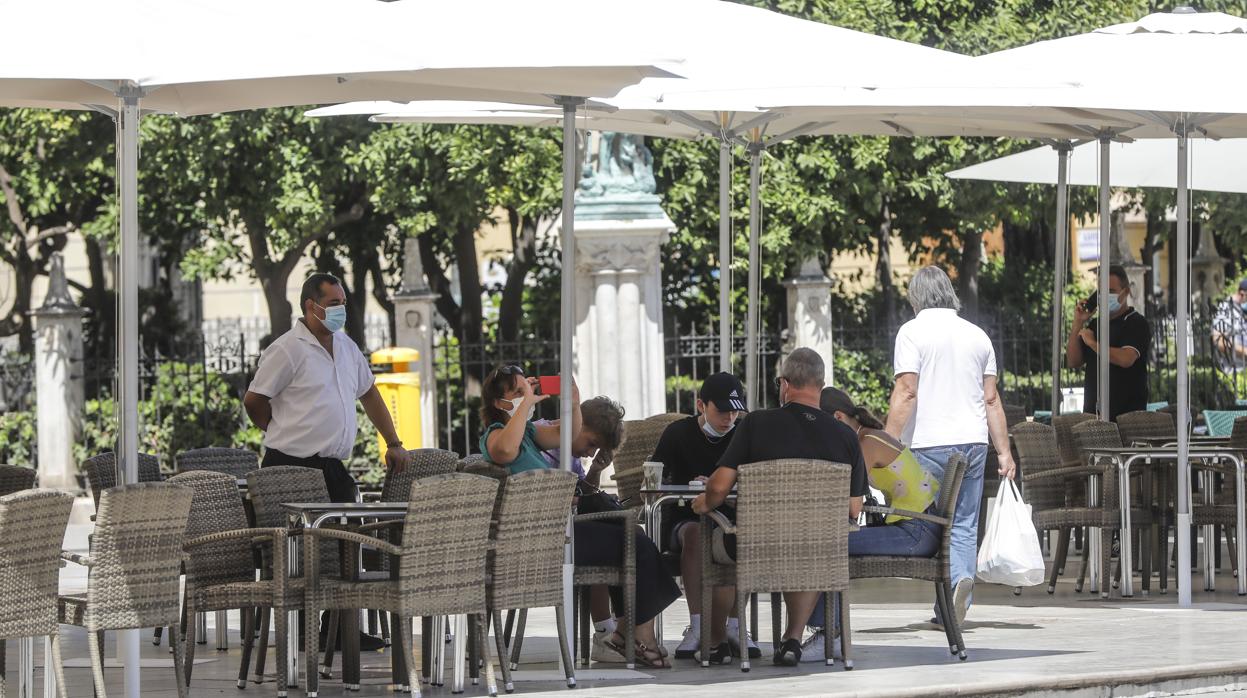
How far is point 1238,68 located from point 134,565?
5.99 meters

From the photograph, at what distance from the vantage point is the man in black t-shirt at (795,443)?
333 inches

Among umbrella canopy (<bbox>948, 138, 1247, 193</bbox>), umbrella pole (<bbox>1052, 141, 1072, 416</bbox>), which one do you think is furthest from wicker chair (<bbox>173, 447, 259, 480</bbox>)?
umbrella canopy (<bbox>948, 138, 1247, 193</bbox>)

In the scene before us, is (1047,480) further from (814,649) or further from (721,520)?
(721,520)

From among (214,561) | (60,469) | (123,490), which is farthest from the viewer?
(60,469)

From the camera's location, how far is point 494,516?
8352 mm

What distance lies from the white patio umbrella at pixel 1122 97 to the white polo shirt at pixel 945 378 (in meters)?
1.06

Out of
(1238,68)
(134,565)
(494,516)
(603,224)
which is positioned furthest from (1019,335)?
(134,565)

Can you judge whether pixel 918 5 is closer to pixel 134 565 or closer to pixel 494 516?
pixel 494 516

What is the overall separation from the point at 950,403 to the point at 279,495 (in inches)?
126

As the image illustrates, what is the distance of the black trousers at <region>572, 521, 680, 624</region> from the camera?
8719mm

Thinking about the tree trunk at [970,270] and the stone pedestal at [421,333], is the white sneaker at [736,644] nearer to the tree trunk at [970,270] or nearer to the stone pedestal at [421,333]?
the stone pedestal at [421,333]

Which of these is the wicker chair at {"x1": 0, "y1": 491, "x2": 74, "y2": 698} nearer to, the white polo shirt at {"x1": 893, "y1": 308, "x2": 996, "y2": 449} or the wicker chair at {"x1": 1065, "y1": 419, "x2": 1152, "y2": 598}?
the white polo shirt at {"x1": 893, "y1": 308, "x2": 996, "y2": 449}

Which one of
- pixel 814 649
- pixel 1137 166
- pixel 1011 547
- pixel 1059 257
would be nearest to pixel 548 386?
pixel 814 649

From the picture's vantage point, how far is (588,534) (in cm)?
872
